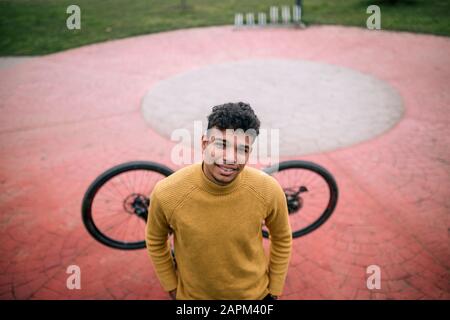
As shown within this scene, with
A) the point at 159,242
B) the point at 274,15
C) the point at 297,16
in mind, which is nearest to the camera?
the point at 159,242

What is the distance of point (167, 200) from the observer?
165cm

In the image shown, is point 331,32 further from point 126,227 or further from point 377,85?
point 126,227

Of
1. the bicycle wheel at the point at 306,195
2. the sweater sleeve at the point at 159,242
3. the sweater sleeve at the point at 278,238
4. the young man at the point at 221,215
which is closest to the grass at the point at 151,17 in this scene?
the bicycle wheel at the point at 306,195

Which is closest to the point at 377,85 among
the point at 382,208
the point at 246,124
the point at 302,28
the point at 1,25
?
the point at 382,208

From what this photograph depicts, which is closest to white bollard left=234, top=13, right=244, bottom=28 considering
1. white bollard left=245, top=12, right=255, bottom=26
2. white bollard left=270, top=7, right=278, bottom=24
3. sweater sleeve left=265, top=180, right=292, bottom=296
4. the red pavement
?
white bollard left=245, top=12, right=255, bottom=26

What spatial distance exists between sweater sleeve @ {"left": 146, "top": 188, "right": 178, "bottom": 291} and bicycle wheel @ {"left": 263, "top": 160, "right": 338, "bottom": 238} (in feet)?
4.37

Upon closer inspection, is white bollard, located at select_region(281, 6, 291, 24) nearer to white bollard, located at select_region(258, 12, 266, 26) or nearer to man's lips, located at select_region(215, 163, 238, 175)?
white bollard, located at select_region(258, 12, 266, 26)

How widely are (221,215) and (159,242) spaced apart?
1.62 ft

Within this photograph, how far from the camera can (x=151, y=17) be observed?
13.8 m

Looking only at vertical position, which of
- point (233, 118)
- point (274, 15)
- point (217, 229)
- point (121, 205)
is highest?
point (274, 15)

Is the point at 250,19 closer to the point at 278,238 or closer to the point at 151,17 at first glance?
the point at 151,17

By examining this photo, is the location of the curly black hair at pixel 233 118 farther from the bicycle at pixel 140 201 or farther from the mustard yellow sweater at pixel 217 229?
the bicycle at pixel 140 201

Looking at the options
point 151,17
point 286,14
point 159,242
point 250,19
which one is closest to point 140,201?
point 159,242

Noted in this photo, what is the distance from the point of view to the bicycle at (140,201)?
2949 millimetres
